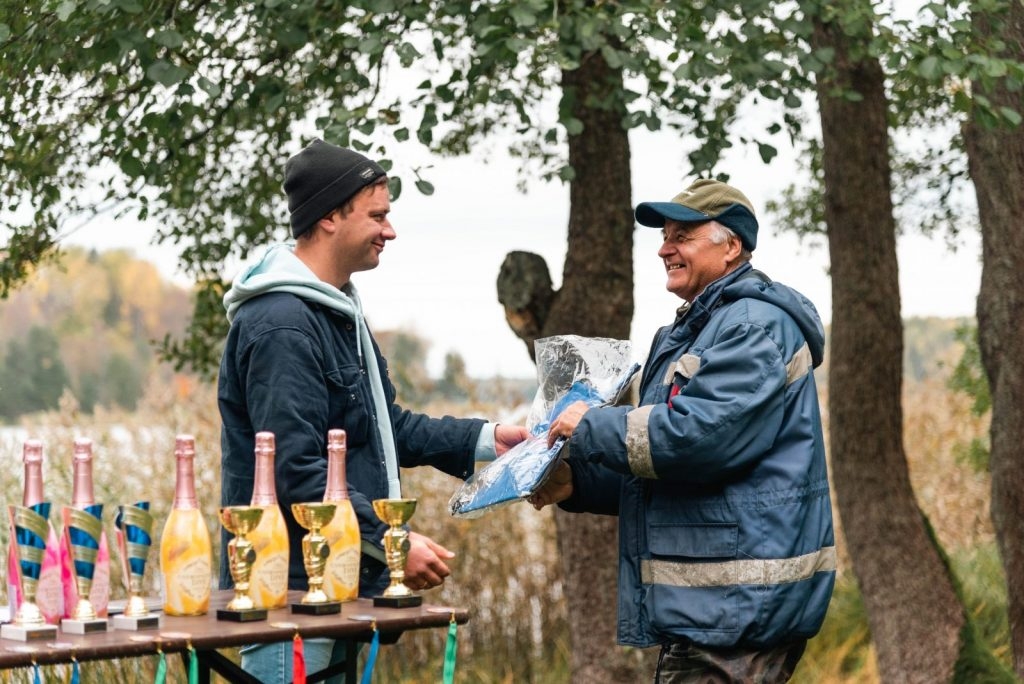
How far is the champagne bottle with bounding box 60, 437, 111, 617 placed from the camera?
2896mm

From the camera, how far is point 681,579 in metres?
3.49

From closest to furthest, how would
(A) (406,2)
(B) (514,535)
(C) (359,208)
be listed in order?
(C) (359,208)
(A) (406,2)
(B) (514,535)

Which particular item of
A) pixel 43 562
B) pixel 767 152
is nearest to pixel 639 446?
pixel 43 562

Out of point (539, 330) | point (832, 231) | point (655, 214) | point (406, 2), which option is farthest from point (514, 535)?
point (655, 214)

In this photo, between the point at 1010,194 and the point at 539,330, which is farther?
the point at 539,330

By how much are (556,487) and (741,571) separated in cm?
70

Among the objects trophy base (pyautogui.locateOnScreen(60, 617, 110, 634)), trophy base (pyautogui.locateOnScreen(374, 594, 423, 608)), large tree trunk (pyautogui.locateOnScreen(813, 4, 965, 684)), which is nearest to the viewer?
trophy base (pyautogui.locateOnScreen(60, 617, 110, 634))

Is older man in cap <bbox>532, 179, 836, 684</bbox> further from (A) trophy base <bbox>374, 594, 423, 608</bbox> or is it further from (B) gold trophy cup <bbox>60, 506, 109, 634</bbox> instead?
(B) gold trophy cup <bbox>60, 506, 109, 634</bbox>

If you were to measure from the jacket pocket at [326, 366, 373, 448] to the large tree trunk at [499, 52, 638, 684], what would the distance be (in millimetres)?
2994

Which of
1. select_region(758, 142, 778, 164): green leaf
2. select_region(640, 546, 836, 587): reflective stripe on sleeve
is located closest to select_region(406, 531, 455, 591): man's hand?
select_region(640, 546, 836, 587): reflective stripe on sleeve

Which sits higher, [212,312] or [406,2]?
[406,2]

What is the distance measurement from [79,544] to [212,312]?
4312 millimetres

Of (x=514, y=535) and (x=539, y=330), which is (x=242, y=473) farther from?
(x=514, y=535)

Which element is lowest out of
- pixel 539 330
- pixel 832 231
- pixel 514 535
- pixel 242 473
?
pixel 514 535
